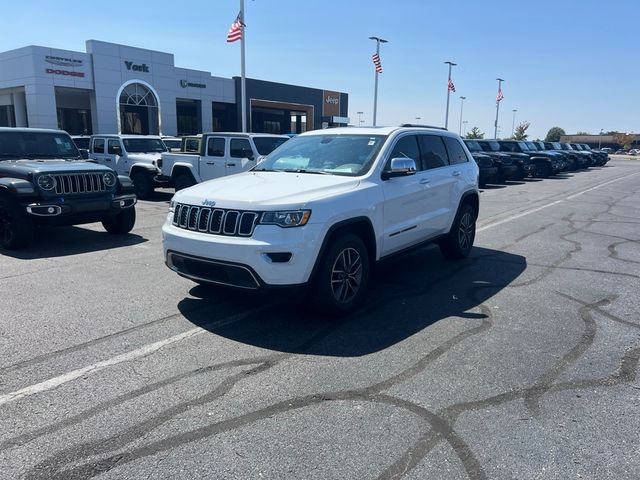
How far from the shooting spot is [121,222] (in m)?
9.34

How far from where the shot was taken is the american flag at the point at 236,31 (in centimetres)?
2592

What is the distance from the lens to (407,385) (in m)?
3.70

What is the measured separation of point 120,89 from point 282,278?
3296cm

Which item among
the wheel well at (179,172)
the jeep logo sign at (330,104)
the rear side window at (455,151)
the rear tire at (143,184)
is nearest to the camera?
the rear side window at (455,151)

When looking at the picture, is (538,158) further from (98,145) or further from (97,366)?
(97,366)

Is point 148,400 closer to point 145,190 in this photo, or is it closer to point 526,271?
point 526,271

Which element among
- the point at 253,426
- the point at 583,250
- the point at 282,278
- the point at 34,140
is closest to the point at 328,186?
the point at 282,278

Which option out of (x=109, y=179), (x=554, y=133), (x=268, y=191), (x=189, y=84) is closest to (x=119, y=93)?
(x=189, y=84)

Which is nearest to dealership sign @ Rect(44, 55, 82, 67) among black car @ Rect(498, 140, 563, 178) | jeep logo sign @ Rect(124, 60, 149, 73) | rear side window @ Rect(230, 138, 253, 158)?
jeep logo sign @ Rect(124, 60, 149, 73)

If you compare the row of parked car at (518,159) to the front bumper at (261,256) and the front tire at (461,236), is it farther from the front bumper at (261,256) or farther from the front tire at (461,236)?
the front bumper at (261,256)

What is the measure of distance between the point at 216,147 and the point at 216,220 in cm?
921

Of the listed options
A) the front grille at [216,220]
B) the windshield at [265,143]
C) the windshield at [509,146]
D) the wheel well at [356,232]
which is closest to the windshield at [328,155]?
the wheel well at [356,232]

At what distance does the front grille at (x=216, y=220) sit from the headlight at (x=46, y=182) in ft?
13.1

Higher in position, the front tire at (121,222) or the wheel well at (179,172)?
the wheel well at (179,172)
